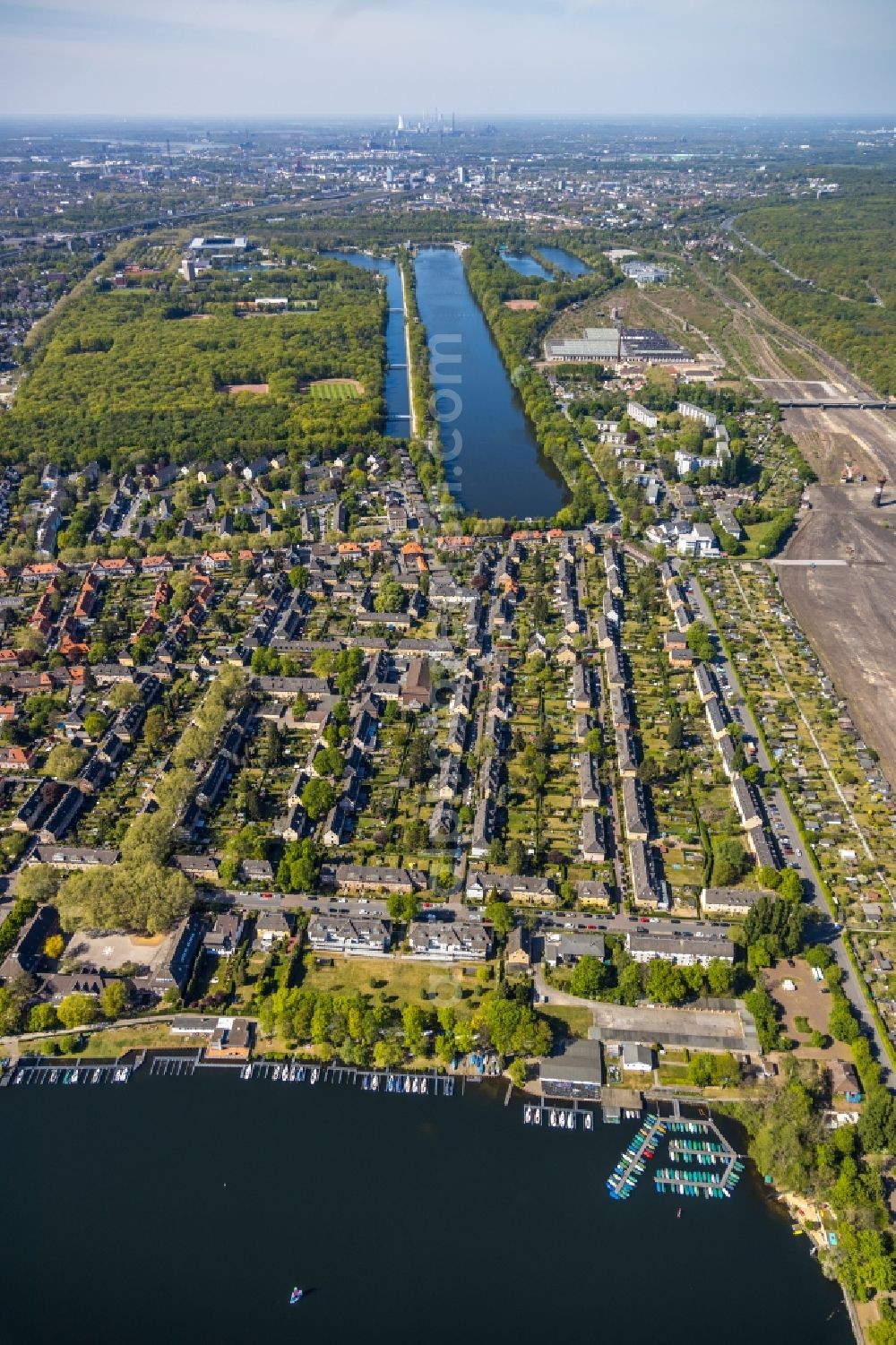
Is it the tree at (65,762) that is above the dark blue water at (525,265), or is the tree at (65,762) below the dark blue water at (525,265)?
below

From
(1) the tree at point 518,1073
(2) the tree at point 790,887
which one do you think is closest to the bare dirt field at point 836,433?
(2) the tree at point 790,887

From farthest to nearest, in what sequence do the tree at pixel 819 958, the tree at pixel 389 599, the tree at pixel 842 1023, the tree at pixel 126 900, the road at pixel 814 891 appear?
1. the tree at pixel 389 599
2. the tree at pixel 126 900
3. the tree at pixel 819 958
4. the road at pixel 814 891
5. the tree at pixel 842 1023

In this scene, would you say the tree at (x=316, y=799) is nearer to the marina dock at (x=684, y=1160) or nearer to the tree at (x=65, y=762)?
the tree at (x=65, y=762)

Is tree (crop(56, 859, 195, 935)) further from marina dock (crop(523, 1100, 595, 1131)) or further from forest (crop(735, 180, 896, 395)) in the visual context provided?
forest (crop(735, 180, 896, 395))

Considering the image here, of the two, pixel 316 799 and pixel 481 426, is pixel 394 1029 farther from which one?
pixel 481 426

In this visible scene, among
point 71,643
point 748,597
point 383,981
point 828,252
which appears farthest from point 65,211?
point 383,981

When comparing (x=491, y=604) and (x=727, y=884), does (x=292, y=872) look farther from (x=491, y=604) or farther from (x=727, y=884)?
(x=491, y=604)
